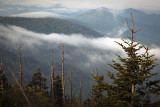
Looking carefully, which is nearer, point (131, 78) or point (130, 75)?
point (131, 78)

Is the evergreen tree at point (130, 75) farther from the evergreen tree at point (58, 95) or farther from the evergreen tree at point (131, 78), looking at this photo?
the evergreen tree at point (58, 95)

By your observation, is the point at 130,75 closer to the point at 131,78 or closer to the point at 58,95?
the point at 131,78

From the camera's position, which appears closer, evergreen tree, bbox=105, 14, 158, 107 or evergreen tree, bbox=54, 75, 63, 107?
evergreen tree, bbox=105, 14, 158, 107

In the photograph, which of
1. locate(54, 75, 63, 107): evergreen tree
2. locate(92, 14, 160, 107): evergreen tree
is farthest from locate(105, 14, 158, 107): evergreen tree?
locate(54, 75, 63, 107): evergreen tree

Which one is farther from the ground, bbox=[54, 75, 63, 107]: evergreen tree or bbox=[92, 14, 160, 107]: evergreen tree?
bbox=[92, 14, 160, 107]: evergreen tree

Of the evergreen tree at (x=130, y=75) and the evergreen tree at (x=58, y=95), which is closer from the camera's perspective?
the evergreen tree at (x=130, y=75)

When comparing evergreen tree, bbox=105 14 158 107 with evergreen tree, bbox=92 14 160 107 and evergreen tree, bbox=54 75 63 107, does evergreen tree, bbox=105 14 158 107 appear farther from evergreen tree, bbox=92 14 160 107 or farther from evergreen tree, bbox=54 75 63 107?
evergreen tree, bbox=54 75 63 107

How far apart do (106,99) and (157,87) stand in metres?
3.68

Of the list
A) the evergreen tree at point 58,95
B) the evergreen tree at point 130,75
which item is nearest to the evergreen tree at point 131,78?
the evergreen tree at point 130,75

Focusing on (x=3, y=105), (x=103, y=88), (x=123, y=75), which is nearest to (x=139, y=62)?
(x=123, y=75)

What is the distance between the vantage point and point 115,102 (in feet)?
37.3

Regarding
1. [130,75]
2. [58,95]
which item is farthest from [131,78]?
[58,95]

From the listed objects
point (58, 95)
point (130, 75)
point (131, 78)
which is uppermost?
point (130, 75)

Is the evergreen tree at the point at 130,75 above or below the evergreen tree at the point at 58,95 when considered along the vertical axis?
above
